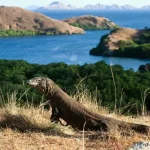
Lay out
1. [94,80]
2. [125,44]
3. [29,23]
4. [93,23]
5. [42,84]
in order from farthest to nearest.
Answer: [93,23], [29,23], [125,44], [94,80], [42,84]

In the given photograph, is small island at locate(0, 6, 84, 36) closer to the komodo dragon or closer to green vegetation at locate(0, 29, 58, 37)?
green vegetation at locate(0, 29, 58, 37)

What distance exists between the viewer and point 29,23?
11388 centimetres

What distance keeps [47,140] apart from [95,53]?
203 ft

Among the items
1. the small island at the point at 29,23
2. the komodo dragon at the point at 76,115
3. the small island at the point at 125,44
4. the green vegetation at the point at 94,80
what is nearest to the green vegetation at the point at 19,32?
the small island at the point at 29,23

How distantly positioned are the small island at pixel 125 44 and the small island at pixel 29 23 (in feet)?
109

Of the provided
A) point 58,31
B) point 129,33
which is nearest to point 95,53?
point 129,33

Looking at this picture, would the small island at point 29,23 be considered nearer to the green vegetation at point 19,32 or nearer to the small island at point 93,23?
the green vegetation at point 19,32

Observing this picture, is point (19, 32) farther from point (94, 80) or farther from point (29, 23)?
point (94, 80)

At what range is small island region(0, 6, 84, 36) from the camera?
110 meters

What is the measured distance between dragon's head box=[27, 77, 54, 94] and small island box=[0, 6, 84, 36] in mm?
103289

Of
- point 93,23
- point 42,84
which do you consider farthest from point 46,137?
point 93,23

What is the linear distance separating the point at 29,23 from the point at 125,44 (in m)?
48.0

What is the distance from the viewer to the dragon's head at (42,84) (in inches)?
201

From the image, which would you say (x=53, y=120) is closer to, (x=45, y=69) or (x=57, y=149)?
(x=57, y=149)
